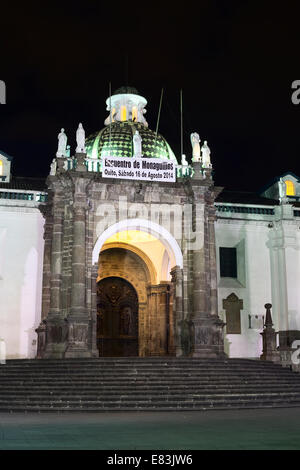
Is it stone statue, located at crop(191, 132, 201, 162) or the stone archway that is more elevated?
stone statue, located at crop(191, 132, 201, 162)

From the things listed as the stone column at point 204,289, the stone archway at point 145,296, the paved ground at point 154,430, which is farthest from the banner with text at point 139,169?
the paved ground at point 154,430

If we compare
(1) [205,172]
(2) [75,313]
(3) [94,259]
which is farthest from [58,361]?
(1) [205,172]

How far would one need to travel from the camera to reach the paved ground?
37.9 feet

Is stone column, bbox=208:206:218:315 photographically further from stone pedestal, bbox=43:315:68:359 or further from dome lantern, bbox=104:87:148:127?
dome lantern, bbox=104:87:148:127

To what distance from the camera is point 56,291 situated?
1165 inches

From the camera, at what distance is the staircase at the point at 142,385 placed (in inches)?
819

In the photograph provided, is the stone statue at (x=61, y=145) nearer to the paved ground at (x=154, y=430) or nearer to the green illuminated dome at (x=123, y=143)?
the green illuminated dome at (x=123, y=143)

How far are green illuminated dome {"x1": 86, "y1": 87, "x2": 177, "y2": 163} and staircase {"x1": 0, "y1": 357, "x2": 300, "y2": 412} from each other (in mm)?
12159

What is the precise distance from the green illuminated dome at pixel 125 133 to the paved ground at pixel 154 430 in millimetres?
17305

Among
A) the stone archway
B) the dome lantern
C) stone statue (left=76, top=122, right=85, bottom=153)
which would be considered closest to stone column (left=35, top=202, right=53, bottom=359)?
stone statue (left=76, top=122, right=85, bottom=153)

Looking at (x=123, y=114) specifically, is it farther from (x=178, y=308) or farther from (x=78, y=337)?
(x=78, y=337)

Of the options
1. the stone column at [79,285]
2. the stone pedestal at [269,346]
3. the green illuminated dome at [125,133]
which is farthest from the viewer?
the green illuminated dome at [125,133]
